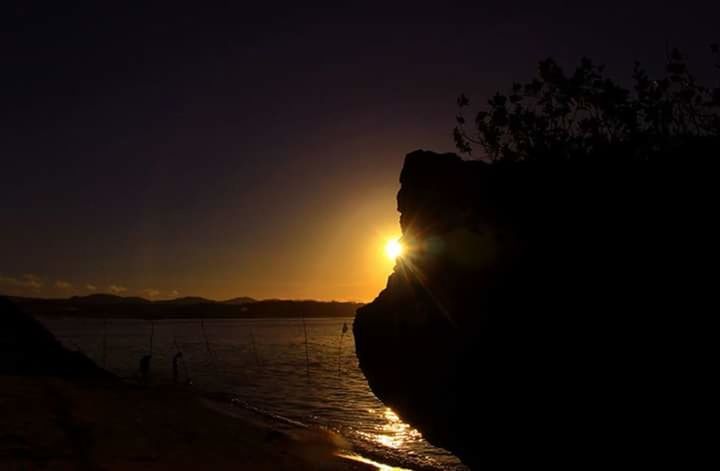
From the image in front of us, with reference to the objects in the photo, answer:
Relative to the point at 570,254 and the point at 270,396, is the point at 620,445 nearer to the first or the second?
the point at 570,254

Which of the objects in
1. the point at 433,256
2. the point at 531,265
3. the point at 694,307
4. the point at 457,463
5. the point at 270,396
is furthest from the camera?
the point at 270,396

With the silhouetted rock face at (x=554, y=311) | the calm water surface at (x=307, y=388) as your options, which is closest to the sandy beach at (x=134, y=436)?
the calm water surface at (x=307, y=388)

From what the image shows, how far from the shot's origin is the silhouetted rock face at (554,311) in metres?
8.12

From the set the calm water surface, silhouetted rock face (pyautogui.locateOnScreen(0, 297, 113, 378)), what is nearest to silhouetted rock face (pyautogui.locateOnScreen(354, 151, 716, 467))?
the calm water surface

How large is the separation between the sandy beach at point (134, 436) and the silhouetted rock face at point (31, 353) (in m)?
5.51

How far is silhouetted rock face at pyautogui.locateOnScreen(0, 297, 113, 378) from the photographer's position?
29517 mm

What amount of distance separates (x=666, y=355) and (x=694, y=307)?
2.55 ft

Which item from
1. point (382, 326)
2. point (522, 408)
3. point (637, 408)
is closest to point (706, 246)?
point (637, 408)

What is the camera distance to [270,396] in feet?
115

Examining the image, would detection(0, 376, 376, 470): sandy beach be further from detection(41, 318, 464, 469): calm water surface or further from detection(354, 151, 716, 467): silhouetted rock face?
detection(354, 151, 716, 467): silhouetted rock face

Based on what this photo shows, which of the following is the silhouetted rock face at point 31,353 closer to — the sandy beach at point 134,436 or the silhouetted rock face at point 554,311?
the sandy beach at point 134,436

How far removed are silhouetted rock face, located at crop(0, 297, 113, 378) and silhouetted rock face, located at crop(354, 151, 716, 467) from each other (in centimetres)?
2492

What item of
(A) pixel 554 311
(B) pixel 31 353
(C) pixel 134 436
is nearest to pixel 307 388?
(B) pixel 31 353

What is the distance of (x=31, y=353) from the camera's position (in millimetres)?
31469
